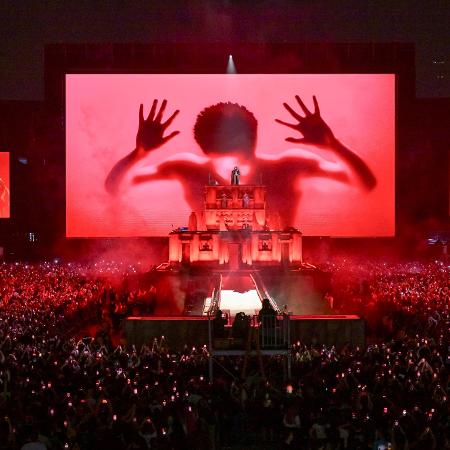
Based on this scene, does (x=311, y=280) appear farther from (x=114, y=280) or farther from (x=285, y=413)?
(x=285, y=413)

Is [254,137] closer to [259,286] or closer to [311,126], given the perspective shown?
[311,126]

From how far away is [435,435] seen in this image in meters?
9.66

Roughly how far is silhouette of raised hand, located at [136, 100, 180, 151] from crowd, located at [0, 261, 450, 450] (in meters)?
31.1

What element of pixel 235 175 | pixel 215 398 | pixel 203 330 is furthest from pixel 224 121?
pixel 215 398

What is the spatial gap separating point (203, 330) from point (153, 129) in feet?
99.2

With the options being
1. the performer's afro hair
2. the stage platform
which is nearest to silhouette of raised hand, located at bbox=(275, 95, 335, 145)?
the performer's afro hair

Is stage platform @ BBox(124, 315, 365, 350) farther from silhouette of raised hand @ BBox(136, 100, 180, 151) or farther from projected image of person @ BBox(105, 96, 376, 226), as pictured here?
silhouette of raised hand @ BBox(136, 100, 180, 151)

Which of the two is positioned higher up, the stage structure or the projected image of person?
the projected image of person

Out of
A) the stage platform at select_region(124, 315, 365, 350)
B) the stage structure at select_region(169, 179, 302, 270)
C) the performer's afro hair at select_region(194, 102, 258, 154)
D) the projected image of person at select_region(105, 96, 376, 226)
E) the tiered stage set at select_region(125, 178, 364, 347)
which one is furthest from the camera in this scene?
the performer's afro hair at select_region(194, 102, 258, 154)

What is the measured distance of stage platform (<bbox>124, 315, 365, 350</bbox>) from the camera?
1989 cm

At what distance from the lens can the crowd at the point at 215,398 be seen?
390 inches

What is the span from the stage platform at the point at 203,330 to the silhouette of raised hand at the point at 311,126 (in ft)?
97.4

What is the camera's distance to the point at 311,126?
48.8 meters

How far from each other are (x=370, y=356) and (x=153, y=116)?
117 feet
